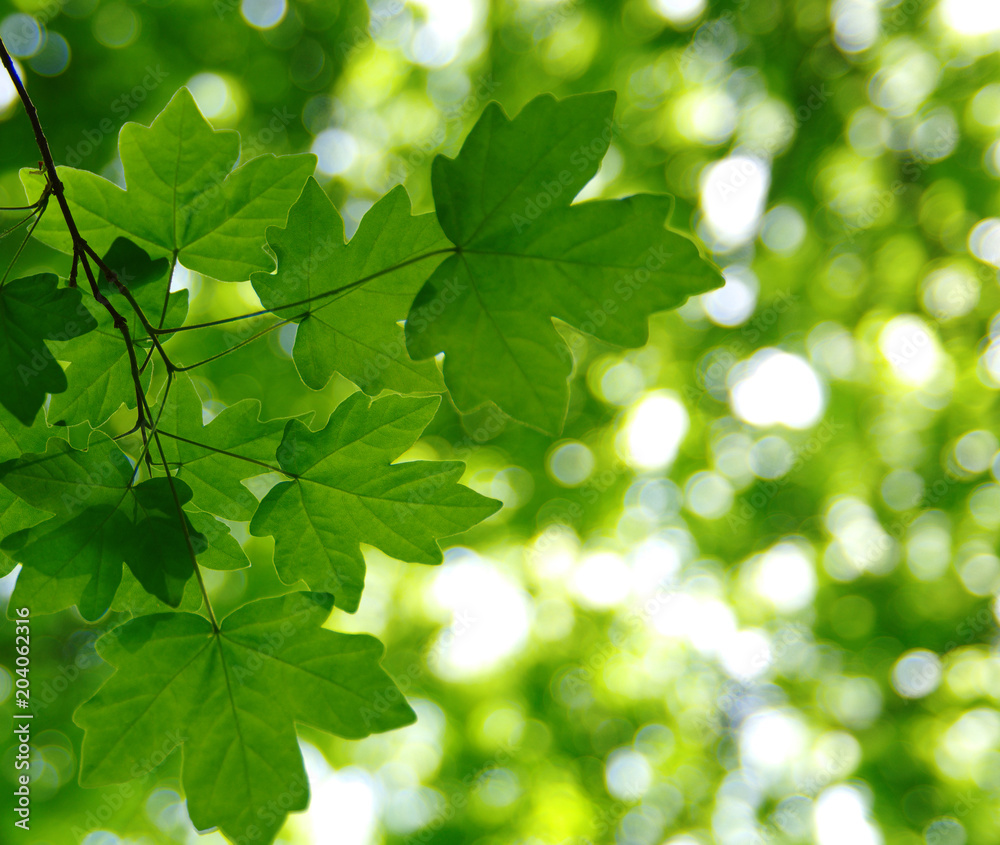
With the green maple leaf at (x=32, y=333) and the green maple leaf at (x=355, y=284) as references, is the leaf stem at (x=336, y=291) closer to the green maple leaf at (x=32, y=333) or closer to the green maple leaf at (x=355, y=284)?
the green maple leaf at (x=355, y=284)

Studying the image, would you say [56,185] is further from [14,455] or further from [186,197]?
[14,455]

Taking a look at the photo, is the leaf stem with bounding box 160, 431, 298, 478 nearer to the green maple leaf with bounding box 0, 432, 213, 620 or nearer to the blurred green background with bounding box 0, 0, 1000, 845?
the green maple leaf with bounding box 0, 432, 213, 620

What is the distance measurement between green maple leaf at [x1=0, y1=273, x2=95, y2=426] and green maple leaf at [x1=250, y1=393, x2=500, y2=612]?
1.41 ft

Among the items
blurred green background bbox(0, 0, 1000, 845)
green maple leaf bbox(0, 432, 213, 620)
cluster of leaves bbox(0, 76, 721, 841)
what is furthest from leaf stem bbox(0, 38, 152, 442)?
blurred green background bbox(0, 0, 1000, 845)

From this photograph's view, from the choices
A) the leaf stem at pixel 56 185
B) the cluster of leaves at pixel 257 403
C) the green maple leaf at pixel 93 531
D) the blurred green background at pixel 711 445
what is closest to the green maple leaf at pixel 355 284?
the cluster of leaves at pixel 257 403

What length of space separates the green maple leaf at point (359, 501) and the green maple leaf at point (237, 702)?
0.12m

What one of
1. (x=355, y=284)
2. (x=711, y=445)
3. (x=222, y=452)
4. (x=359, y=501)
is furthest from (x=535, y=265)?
(x=711, y=445)

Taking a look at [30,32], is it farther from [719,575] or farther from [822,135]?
[719,575]

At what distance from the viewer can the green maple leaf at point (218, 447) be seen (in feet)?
4.53

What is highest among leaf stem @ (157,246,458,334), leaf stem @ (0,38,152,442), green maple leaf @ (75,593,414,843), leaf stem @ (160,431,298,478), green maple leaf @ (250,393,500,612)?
leaf stem @ (0,38,152,442)

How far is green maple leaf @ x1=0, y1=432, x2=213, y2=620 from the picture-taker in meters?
1.16

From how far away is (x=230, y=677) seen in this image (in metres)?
1.27

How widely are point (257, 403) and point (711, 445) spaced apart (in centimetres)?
668

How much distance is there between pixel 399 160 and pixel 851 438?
5684 millimetres
